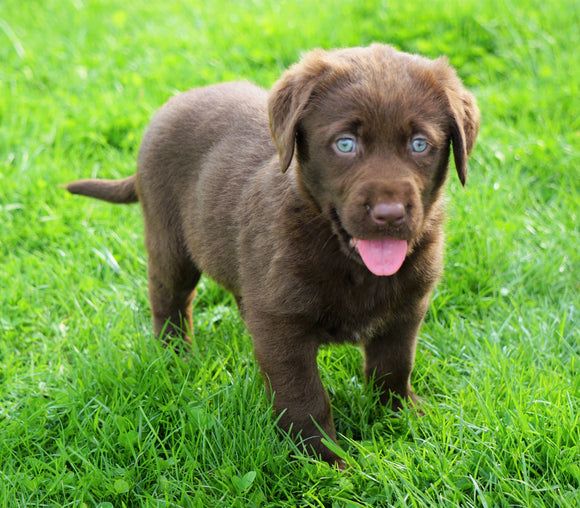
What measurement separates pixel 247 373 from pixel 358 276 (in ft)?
2.19

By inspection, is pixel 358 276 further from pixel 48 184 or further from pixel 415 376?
pixel 48 184

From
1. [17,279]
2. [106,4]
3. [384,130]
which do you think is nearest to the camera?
[384,130]

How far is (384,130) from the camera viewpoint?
2.24m

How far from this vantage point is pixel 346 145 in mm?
2295

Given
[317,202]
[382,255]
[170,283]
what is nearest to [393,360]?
[382,255]

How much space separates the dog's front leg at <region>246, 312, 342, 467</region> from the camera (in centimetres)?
259

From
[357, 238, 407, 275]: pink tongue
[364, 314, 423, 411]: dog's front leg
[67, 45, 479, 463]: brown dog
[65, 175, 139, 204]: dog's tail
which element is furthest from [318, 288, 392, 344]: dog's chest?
[65, 175, 139, 204]: dog's tail

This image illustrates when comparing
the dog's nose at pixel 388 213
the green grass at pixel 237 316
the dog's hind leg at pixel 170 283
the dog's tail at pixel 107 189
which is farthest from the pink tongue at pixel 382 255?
the dog's tail at pixel 107 189

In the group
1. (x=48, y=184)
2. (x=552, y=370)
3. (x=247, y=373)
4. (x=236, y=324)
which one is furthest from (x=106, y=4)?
(x=552, y=370)

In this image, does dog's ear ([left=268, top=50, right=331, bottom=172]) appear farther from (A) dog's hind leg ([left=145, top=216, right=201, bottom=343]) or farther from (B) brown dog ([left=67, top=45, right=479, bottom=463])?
(A) dog's hind leg ([left=145, top=216, right=201, bottom=343])

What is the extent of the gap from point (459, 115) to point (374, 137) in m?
0.35

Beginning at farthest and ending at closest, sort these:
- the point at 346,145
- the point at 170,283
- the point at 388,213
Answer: the point at 170,283, the point at 346,145, the point at 388,213

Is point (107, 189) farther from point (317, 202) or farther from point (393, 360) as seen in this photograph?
point (393, 360)

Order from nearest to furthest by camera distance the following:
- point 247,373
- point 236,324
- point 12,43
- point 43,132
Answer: point 247,373
point 236,324
point 43,132
point 12,43
